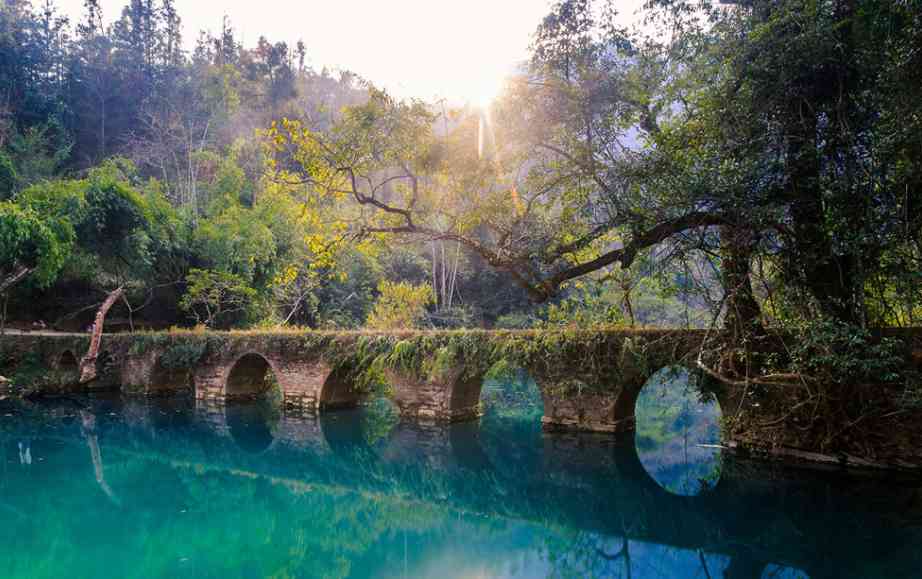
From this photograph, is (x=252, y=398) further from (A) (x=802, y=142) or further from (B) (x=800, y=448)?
(A) (x=802, y=142)

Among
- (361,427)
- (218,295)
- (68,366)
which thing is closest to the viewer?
(361,427)

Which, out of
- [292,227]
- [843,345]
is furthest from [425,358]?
[292,227]

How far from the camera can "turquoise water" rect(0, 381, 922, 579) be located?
5945 mm

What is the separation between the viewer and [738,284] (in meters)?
8.14

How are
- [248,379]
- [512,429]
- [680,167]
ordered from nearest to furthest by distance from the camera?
[680,167] → [512,429] → [248,379]

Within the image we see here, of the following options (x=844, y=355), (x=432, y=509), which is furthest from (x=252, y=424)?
(x=844, y=355)

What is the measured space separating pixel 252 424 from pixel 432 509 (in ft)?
23.5

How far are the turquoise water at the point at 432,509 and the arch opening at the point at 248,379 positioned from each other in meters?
3.61

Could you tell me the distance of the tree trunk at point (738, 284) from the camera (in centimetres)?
779

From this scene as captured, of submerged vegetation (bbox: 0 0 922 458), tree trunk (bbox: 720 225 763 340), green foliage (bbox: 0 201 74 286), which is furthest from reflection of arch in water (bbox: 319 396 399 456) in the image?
green foliage (bbox: 0 201 74 286)

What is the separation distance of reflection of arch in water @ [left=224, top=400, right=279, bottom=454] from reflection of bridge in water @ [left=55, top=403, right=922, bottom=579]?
0.08m

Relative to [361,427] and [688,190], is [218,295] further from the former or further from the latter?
[688,190]

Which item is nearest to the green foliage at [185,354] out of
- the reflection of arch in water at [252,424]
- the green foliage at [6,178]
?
the reflection of arch in water at [252,424]

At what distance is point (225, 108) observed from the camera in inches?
1299
